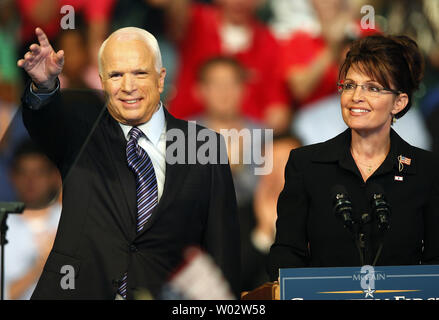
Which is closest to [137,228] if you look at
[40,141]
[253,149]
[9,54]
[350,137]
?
[40,141]

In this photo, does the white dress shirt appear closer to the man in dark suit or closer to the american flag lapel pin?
the man in dark suit

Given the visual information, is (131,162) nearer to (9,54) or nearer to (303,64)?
(9,54)

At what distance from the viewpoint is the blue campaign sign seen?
2658 mm

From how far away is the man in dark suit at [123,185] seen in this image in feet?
10.0

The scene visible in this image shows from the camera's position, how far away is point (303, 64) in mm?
4891

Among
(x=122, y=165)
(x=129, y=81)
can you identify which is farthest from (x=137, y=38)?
(x=122, y=165)

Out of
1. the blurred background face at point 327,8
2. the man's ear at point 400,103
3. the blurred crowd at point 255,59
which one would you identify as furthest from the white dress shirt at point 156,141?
the blurred background face at point 327,8

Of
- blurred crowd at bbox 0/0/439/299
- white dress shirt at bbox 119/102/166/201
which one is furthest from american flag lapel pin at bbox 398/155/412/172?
blurred crowd at bbox 0/0/439/299

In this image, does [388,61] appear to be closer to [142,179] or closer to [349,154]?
[349,154]

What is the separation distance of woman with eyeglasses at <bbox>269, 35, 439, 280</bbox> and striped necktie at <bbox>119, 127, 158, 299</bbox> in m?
0.55

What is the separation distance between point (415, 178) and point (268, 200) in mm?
1474

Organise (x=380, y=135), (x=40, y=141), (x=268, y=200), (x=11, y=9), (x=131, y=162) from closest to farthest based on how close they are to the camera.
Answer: (x=40, y=141) → (x=131, y=162) → (x=380, y=135) → (x=11, y=9) → (x=268, y=200)
